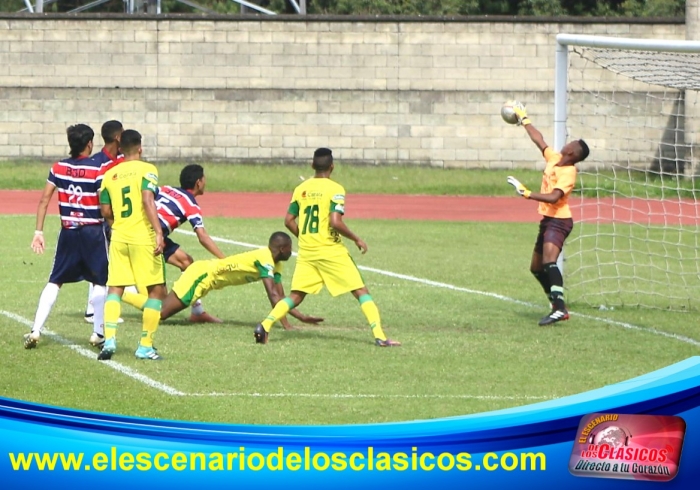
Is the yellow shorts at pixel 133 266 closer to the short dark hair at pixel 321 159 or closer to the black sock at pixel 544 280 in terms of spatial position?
the short dark hair at pixel 321 159

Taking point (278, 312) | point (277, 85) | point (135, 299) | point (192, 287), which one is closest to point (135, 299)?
point (135, 299)

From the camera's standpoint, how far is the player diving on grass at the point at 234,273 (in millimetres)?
10984

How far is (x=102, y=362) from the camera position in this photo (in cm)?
941

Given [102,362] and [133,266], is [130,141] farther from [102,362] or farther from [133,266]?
[102,362]

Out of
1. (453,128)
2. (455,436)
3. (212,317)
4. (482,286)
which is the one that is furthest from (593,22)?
(455,436)

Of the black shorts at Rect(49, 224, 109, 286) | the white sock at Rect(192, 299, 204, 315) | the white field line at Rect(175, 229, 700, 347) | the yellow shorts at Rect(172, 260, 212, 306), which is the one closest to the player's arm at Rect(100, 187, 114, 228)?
the black shorts at Rect(49, 224, 109, 286)

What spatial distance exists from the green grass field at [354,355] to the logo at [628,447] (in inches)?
190

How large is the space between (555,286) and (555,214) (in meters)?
0.81

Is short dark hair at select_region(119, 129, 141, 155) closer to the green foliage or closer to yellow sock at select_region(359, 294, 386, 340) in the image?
yellow sock at select_region(359, 294, 386, 340)

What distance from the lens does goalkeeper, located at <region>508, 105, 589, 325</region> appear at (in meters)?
11.8

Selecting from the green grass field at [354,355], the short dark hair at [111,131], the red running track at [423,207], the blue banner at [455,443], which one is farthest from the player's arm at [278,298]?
the red running track at [423,207]

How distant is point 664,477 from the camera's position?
8.64 ft

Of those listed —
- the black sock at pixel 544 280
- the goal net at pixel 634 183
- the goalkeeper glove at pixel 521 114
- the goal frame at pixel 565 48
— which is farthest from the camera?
the goal net at pixel 634 183

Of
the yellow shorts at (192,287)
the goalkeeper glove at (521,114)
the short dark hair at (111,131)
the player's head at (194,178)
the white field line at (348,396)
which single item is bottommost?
the white field line at (348,396)
